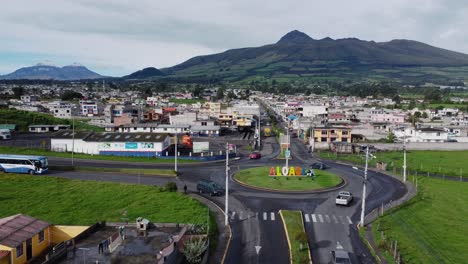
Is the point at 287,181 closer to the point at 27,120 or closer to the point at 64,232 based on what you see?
the point at 64,232

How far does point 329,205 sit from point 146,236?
60.2 feet

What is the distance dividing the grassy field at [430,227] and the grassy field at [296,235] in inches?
207

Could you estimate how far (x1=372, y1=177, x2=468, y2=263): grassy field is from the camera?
2667cm

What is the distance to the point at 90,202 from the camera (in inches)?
1462

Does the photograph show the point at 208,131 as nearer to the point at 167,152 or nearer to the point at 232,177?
the point at 167,152

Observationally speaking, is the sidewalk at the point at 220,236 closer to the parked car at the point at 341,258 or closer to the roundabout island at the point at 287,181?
the parked car at the point at 341,258

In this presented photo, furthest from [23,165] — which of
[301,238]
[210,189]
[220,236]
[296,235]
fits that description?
[301,238]

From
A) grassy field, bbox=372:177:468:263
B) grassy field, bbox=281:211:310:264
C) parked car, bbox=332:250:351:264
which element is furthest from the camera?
grassy field, bbox=372:177:468:263

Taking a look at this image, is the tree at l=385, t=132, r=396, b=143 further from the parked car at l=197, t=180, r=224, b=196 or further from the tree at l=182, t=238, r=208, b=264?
the tree at l=182, t=238, r=208, b=264

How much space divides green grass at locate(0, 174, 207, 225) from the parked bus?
3.23 m

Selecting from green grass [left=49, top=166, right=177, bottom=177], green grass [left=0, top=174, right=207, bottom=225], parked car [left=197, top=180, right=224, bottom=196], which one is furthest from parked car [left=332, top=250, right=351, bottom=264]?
green grass [left=49, top=166, right=177, bottom=177]

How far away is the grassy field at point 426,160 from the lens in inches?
2175

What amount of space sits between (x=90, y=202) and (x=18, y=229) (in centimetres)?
1474

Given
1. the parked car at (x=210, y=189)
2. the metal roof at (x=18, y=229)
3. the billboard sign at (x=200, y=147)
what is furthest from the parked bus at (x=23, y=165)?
the metal roof at (x=18, y=229)
